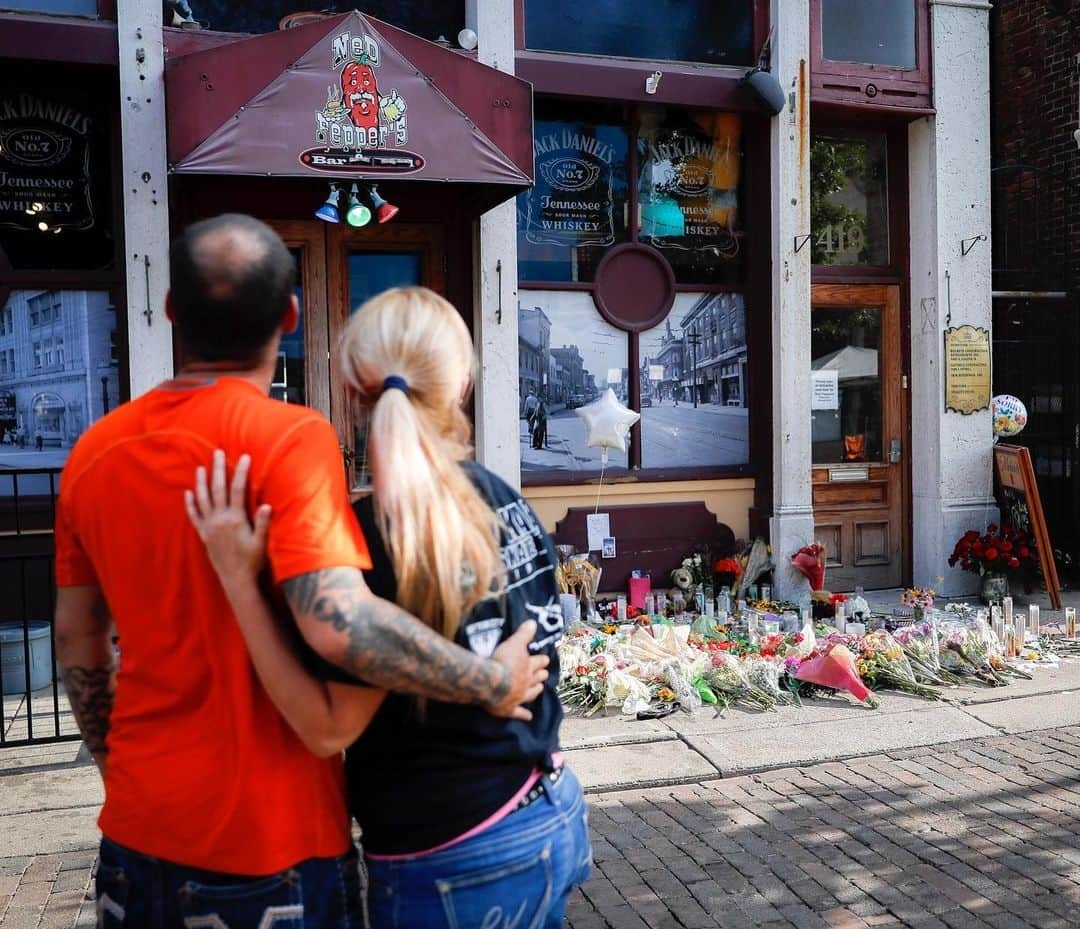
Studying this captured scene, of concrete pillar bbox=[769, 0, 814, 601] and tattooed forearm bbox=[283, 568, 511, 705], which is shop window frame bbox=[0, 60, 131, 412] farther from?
tattooed forearm bbox=[283, 568, 511, 705]

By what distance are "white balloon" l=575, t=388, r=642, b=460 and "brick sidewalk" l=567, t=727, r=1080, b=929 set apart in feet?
11.0

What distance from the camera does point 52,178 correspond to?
7.25 metres

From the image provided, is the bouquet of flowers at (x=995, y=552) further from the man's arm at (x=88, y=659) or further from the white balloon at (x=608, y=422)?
the man's arm at (x=88, y=659)

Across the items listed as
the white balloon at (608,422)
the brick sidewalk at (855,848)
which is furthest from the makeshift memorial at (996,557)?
the brick sidewalk at (855,848)

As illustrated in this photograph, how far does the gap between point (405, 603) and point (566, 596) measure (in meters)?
5.71

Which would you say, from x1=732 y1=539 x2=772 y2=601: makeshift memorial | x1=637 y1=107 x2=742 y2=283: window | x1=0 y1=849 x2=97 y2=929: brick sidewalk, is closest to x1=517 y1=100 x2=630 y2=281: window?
x1=637 y1=107 x2=742 y2=283: window

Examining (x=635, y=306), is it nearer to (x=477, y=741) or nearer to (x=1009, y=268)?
(x=1009, y=268)

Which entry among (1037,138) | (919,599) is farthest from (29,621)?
(1037,138)

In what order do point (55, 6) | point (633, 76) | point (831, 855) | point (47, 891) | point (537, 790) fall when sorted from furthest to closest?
point (633, 76) → point (55, 6) → point (831, 855) → point (47, 891) → point (537, 790)

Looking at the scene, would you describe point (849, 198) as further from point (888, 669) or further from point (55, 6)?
point (55, 6)

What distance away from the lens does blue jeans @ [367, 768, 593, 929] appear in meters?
1.77

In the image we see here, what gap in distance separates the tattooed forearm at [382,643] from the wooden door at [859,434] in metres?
7.74

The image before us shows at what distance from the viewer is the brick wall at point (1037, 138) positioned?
9609 millimetres

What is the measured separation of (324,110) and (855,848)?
4950mm
